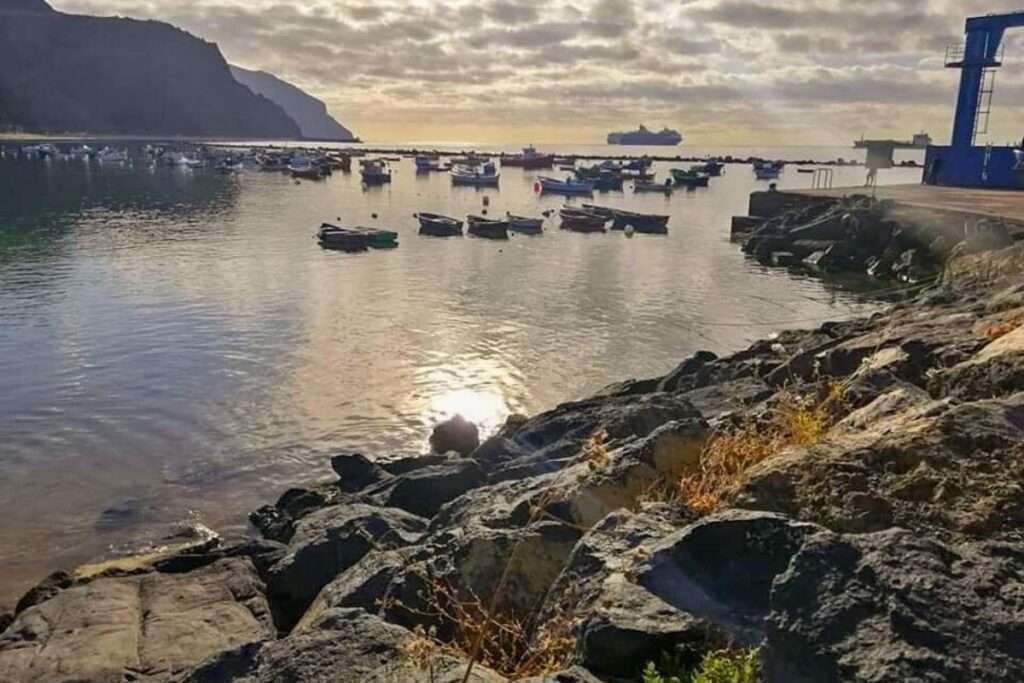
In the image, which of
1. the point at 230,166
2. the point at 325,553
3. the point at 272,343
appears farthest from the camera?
the point at 230,166

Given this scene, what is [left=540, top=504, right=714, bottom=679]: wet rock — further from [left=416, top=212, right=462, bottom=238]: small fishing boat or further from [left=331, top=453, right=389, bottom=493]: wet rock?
[left=416, top=212, right=462, bottom=238]: small fishing boat

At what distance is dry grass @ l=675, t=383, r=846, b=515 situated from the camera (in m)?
6.13

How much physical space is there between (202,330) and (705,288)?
71.6 ft

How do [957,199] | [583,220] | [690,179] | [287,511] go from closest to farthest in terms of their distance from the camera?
[287,511], [957,199], [583,220], [690,179]

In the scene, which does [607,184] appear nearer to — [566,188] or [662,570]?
[566,188]

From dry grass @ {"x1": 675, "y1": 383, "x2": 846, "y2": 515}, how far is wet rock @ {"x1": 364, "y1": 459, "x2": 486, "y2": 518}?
5.34 metres

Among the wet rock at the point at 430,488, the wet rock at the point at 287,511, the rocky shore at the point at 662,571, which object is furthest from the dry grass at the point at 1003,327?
the wet rock at the point at 287,511

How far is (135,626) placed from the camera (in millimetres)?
8586

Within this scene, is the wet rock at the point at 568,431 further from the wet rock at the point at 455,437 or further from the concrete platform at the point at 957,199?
the concrete platform at the point at 957,199

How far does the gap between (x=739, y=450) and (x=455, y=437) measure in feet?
33.3

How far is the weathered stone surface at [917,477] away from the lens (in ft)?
15.1

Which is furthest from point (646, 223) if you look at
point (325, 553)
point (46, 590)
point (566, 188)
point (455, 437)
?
point (46, 590)

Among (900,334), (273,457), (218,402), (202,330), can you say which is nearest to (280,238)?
(202,330)

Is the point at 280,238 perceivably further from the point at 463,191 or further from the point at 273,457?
the point at 463,191
